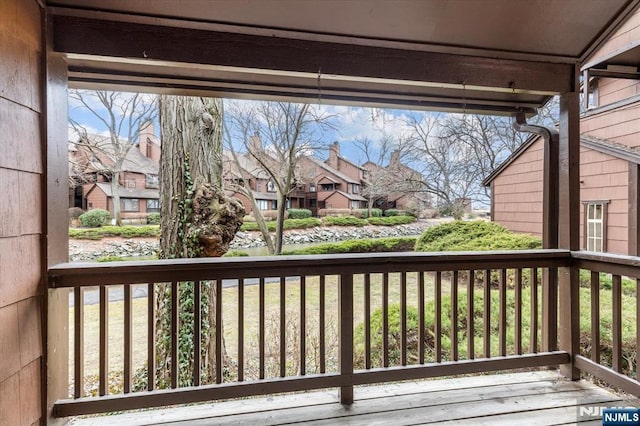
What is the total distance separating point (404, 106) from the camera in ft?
8.30

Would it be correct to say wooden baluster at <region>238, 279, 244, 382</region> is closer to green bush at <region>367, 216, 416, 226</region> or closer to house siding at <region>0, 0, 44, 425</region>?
house siding at <region>0, 0, 44, 425</region>

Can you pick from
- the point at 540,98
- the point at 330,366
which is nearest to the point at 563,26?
the point at 540,98

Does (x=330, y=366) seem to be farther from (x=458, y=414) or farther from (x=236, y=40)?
(x=236, y=40)

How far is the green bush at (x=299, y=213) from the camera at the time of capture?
206 inches

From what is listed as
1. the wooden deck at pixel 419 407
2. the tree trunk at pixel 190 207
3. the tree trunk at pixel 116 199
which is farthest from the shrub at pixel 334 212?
the wooden deck at pixel 419 407

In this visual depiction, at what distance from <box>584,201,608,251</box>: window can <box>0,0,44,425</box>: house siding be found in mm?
5979

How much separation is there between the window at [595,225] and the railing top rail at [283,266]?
3.10 m

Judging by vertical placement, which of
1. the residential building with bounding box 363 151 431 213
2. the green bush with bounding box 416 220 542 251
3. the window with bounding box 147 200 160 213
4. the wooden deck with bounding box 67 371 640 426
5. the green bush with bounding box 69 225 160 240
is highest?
the residential building with bounding box 363 151 431 213

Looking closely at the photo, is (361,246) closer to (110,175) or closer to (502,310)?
(502,310)

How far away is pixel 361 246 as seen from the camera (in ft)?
17.0

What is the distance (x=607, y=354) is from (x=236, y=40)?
4.40 metres

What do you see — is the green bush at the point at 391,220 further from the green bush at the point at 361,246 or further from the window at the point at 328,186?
the window at the point at 328,186

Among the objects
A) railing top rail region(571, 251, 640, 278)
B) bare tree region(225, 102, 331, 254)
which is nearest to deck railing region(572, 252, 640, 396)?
railing top rail region(571, 251, 640, 278)

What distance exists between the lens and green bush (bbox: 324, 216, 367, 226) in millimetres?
5172
